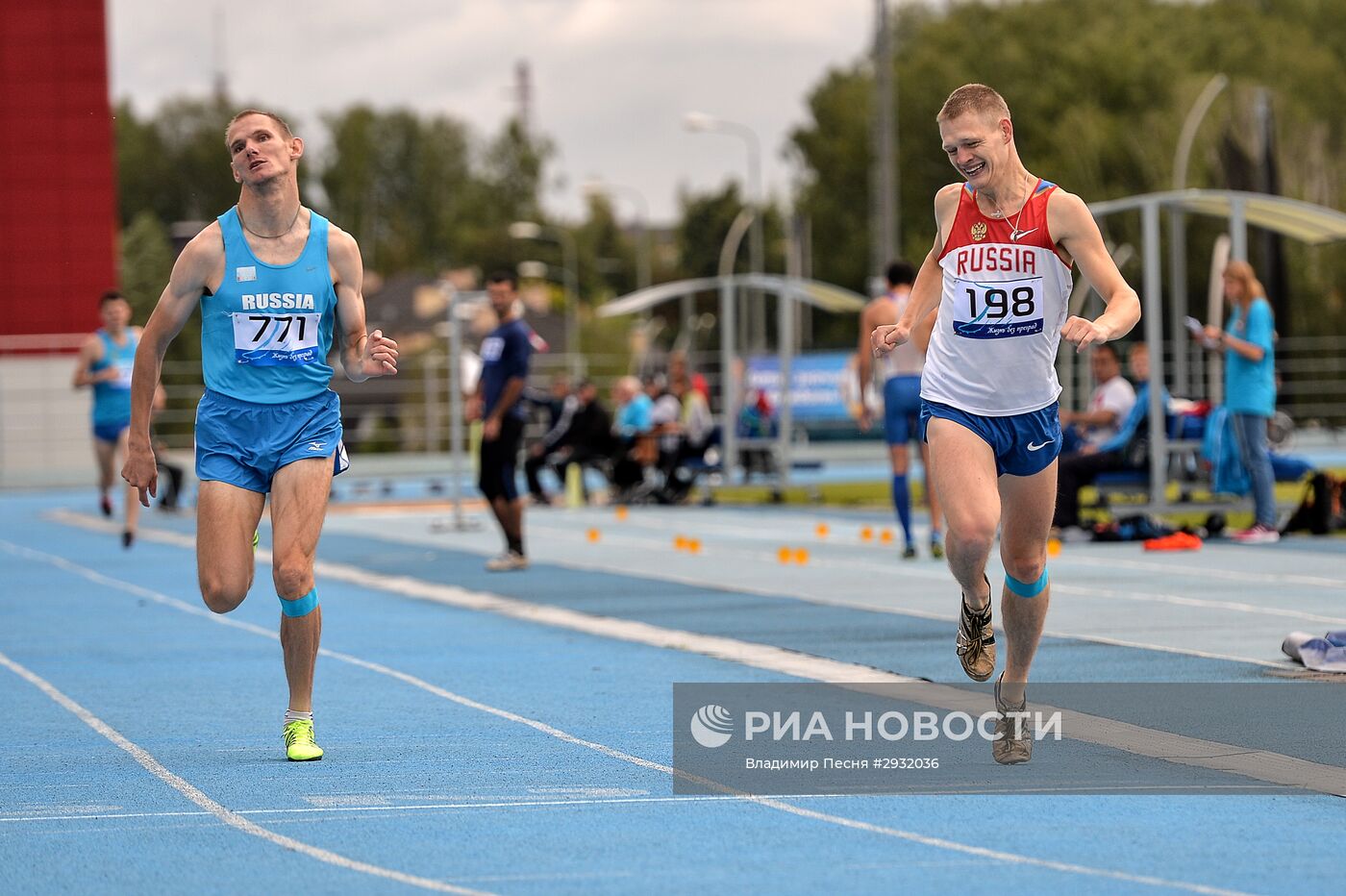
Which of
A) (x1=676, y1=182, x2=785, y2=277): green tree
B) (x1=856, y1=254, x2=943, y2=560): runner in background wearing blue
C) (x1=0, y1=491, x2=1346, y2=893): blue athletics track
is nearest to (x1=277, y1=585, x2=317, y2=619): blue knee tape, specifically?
(x1=0, y1=491, x2=1346, y2=893): blue athletics track

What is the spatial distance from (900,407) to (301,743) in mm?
8719

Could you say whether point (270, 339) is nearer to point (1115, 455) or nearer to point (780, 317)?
point (1115, 455)

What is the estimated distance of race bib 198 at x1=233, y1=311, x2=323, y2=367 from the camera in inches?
275

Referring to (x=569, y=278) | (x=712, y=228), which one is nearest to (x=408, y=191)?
(x=569, y=278)

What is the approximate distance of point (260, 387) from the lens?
22.9 feet

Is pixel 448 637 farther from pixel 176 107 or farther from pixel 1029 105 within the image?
pixel 176 107

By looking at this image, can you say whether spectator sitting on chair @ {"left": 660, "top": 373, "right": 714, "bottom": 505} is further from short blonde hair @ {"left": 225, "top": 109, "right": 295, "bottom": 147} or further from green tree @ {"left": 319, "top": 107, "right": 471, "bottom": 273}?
green tree @ {"left": 319, "top": 107, "right": 471, "bottom": 273}

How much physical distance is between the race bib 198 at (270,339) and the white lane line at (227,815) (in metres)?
1.41

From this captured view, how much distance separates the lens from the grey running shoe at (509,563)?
1527cm

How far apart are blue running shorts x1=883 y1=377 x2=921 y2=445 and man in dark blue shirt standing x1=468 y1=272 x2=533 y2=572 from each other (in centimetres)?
270

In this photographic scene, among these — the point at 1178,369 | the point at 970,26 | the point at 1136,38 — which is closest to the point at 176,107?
the point at 970,26

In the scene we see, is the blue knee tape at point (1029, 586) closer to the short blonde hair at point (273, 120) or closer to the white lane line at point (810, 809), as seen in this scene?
the white lane line at point (810, 809)

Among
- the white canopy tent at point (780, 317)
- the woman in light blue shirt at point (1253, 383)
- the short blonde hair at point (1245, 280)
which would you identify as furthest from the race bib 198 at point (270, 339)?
the white canopy tent at point (780, 317)

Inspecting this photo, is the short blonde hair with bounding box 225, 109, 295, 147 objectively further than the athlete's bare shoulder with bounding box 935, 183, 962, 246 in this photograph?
Yes
